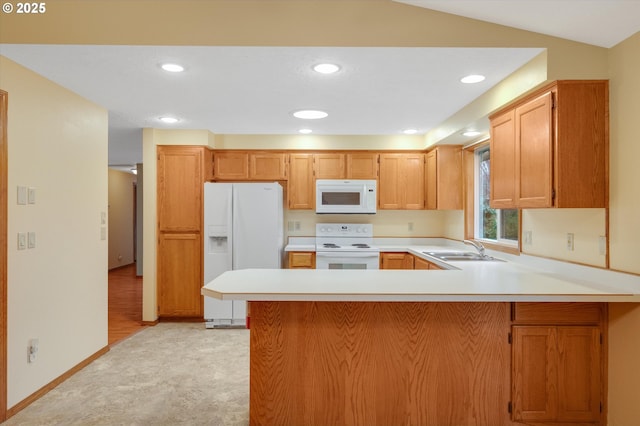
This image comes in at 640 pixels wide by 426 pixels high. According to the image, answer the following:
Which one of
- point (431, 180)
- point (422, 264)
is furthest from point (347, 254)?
point (431, 180)

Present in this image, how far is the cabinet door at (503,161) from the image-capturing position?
251 centimetres

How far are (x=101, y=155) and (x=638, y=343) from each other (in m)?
4.02

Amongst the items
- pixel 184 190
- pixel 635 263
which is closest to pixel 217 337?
pixel 184 190

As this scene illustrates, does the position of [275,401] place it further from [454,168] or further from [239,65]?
[454,168]

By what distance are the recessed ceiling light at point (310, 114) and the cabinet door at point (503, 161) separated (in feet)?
4.89

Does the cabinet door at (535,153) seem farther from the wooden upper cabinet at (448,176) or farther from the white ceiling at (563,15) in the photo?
the wooden upper cabinet at (448,176)

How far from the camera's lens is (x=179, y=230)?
4.25 meters

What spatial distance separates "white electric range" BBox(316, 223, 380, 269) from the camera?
13.9 ft

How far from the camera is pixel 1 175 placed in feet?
7.32

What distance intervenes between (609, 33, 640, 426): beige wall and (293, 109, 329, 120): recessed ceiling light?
2159mm

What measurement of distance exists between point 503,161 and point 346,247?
2.22 m

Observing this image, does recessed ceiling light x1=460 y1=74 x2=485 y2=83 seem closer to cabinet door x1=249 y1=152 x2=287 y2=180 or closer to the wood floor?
cabinet door x1=249 y1=152 x2=287 y2=180

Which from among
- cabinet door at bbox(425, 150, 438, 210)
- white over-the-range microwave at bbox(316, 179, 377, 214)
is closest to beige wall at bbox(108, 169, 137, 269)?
white over-the-range microwave at bbox(316, 179, 377, 214)

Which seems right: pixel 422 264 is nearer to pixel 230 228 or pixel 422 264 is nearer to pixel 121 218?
pixel 230 228
